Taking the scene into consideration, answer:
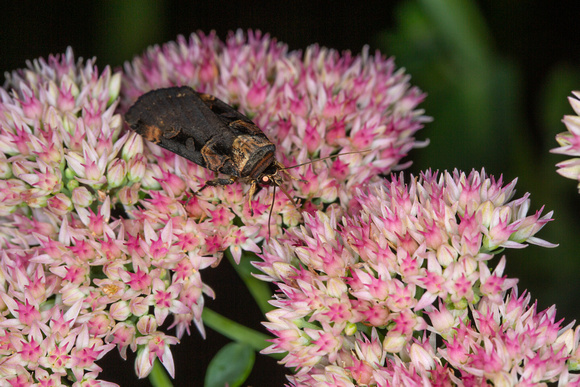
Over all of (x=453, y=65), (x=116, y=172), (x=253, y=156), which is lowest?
(x=116, y=172)

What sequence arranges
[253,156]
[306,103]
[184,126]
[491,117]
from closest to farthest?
[253,156], [184,126], [306,103], [491,117]

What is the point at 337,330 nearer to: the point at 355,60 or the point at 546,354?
the point at 546,354

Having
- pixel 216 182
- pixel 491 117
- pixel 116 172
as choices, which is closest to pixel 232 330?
pixel 216 182

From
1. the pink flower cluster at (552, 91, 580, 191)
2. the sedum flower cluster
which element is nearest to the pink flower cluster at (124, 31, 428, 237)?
the sedum flower cluster

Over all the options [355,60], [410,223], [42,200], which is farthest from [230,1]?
[410,223]

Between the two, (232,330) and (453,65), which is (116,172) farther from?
(453,65)

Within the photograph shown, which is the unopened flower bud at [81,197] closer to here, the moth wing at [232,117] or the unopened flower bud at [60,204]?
the unopened flower bud at [60,204]
